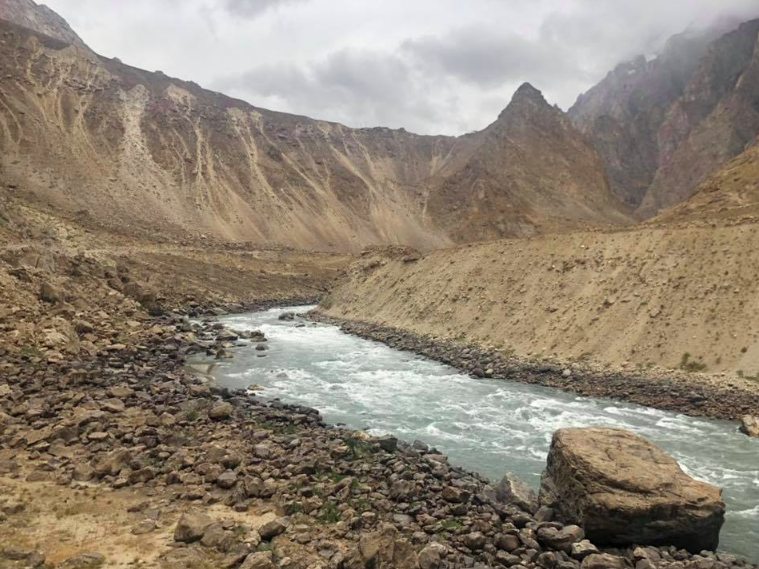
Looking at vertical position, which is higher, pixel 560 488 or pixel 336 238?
pixel 336 238

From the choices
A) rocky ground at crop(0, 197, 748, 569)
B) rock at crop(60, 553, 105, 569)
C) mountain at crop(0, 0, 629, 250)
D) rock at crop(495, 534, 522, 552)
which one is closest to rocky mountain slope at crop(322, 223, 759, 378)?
rocky ground at crop(0, 197, 748, 569)

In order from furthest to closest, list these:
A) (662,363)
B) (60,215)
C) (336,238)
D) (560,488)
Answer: (336,238), (60,215), (662,363), (560,488)

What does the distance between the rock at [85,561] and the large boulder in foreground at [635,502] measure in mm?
8862

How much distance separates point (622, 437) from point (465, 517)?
4.63 meters

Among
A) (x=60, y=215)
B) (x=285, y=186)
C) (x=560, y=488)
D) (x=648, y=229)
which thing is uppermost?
(x=285, y=186)

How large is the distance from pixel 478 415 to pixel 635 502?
974cm

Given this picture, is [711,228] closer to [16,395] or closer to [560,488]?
[560,488]

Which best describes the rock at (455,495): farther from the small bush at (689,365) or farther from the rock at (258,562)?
the small bush at (689,365)

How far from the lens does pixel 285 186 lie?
109 meters

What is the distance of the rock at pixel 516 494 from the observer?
1174 centimetres

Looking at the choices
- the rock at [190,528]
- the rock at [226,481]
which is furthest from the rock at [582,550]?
the rock at [226,481]

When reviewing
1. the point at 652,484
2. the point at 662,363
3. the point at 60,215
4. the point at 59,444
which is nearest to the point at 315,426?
the point at 59,444

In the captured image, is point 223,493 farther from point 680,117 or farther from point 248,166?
point 680,117

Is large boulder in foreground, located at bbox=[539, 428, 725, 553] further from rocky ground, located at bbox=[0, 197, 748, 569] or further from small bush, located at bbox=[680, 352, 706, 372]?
small bush, located at bbox=[680, 352, 706, 372]
